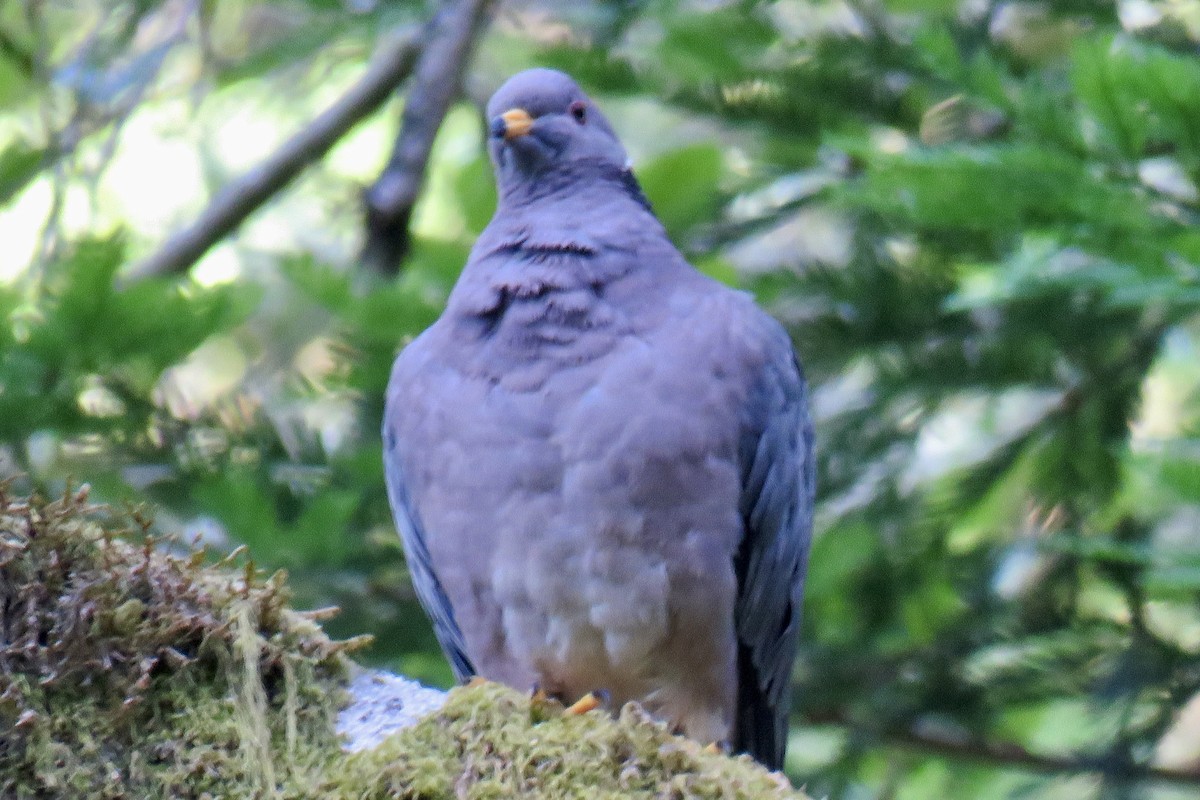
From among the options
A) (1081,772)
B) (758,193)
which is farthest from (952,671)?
(758,193)

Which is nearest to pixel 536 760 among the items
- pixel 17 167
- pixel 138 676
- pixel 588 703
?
pixel 588 703

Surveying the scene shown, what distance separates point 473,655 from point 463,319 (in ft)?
3.11

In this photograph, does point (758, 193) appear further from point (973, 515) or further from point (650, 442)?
point (650, 442)

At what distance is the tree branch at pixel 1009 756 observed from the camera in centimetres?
495

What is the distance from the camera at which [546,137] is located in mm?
4613

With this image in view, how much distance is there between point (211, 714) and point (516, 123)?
2.65 meters

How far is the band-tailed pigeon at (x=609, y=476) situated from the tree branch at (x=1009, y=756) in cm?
126

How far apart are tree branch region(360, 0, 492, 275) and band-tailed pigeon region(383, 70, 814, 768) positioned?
1.49 m

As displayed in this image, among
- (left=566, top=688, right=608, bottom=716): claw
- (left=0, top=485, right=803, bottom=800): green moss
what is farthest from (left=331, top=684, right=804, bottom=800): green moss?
(left=566, top=688, right=608, bottom=716): claw

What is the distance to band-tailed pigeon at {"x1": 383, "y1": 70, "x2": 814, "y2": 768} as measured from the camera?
3631 millimetres

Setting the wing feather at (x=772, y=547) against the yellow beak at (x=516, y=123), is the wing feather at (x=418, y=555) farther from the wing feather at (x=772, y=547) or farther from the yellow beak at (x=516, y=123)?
the yellow beak at (x=516, y=123)

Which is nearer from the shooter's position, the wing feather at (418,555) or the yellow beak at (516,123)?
the wing feather at (418,555)

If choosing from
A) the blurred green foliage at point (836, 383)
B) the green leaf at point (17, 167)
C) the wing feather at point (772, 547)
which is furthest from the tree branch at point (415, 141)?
the wing feather at point (772, 547)

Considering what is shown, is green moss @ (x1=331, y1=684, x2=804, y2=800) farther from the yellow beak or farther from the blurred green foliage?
the yellow beak
